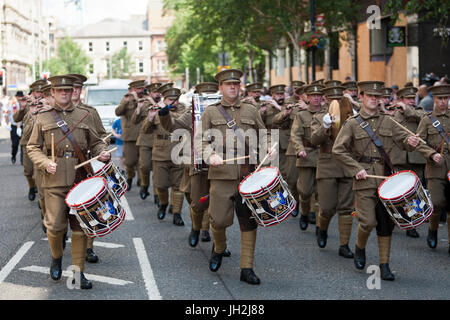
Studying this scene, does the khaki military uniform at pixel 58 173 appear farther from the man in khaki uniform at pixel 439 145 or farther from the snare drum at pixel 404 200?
the man in khaki uniform at pixel 439 145

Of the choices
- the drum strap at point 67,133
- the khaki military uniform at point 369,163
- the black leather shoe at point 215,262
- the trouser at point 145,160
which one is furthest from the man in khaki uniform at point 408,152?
the drum strap at point 67,133

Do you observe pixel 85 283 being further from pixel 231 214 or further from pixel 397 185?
pixel 397 185

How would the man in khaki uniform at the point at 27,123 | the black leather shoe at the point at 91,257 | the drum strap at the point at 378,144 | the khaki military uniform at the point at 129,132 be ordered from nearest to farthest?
the drum strap at the point at 378,144 → the black leather shoe at the point at 91,257 → the man in khaki uniform at the point at 27,123 → the khaki military uniform at the point at 129,132

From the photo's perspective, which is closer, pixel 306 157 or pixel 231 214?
pixel 231 214

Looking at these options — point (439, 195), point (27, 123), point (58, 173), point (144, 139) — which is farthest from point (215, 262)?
point (144, 139)

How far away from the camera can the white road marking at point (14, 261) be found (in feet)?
27.2

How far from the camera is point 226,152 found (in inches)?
320

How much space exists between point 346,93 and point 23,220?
521 centimetres

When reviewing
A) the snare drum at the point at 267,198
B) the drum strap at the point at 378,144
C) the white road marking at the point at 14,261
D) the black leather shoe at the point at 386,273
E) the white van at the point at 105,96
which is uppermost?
the white van at the point at 105,96

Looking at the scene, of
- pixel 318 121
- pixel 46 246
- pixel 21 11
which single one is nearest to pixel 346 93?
pixel 318 121

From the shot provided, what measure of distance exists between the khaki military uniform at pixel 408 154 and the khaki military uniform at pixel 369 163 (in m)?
3.00

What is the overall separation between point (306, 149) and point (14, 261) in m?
4.19

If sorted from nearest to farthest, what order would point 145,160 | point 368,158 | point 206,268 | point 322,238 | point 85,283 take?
point 85,283
point 368,158
point 206,268
point 322,238
point 145,160

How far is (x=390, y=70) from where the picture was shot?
29.0 metres
